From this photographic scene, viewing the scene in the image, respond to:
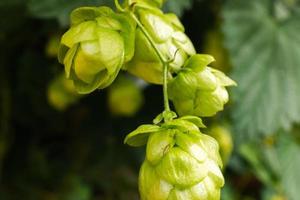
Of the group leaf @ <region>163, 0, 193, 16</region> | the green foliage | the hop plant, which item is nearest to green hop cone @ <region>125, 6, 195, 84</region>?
the hop plant

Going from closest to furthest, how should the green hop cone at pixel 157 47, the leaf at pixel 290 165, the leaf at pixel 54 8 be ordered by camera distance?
the green hop cone at pixel 157 47, the leaf at pixel 54 8, the leaf at pixel 290 165

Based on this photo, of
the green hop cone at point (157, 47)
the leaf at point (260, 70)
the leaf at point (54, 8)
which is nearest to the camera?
the green hop cone at point (157, 47)

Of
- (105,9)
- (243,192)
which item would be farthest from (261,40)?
(105,9)

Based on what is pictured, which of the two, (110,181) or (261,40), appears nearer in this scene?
(261,40)

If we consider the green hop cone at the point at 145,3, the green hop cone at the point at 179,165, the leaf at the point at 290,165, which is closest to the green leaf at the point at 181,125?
the green hop cone at the point at 179,165

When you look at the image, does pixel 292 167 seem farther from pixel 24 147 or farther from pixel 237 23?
pixel 24 147

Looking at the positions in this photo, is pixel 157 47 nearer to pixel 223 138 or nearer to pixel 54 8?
pixel 54 8

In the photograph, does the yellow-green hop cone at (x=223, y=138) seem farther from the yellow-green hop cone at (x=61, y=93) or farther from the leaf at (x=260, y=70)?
the yellow-green hop cone at (x=61, y=93)

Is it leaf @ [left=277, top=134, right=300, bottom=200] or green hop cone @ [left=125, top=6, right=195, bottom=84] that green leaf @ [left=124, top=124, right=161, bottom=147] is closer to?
green hop cone @ [left=125, top=6, right=195, bottom=84]
